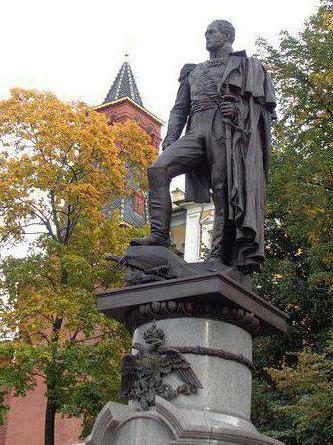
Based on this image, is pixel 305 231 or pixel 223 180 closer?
pixel 223 180

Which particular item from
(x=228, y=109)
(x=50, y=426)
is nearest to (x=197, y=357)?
(x=228, y=109)

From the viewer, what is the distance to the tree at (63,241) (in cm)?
1728

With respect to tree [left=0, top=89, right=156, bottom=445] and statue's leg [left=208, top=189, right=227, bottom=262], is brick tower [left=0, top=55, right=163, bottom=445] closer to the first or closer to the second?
tree [left=0, top=89, right=156, bottom=445]

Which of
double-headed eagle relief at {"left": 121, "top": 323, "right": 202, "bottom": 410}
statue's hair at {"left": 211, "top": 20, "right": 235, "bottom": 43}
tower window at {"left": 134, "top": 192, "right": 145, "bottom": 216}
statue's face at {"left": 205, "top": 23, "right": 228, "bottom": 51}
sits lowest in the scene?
double-headed eagle relief at {"left": 121, "top": 323, "right": 202, "bottom": 410}

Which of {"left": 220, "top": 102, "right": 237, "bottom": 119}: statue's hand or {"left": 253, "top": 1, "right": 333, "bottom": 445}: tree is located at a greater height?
{"left": 253, "top": 1, "right": 333, "bottom": 445}: tree

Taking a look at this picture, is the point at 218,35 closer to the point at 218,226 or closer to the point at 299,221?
the point at 218,226

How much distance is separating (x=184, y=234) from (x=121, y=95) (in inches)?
401

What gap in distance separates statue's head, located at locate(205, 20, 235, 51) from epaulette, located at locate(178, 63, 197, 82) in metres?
0.22

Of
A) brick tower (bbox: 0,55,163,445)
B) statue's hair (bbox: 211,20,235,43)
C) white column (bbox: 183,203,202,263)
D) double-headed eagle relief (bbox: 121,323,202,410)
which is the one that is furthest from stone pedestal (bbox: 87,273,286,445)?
white column (bbox: 183,203,202,263)

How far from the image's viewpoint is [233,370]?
17.2 feet

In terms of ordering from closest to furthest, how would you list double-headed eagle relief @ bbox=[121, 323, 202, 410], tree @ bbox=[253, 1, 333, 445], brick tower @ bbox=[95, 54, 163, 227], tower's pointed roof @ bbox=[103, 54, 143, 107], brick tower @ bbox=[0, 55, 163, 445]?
double-headed eagle relief @ bbox=[121, 323, 202, 410]
tree @ bbox=[253, 1, 333, 445]
brick tower @ bbox=[0, 55, 163, 445]
brick tower @ bbox=[95, 54, 163, 227]
tower's pointed roof @ bbox=[103, 54, 143, 107]

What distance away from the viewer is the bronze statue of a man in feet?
19.3

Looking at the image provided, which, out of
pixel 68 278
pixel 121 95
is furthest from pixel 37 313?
pixel 121 95

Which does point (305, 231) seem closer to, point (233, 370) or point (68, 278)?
point (68, 278)
